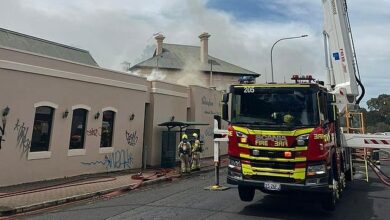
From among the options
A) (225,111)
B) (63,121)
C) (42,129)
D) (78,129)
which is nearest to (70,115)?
(63,121)

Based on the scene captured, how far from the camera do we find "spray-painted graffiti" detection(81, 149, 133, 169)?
16.4m

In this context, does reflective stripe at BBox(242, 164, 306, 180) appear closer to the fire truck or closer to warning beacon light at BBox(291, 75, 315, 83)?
the fire truck

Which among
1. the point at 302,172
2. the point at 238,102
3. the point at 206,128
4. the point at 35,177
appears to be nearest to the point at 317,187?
the point at 302,172

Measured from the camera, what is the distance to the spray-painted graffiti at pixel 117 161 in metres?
16.4

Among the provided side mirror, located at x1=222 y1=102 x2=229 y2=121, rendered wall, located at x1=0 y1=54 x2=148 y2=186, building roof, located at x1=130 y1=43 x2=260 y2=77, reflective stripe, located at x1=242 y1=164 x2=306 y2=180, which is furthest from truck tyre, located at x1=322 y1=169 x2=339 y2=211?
building roof, located at x1=130 y1=43 x2=260 y2=77

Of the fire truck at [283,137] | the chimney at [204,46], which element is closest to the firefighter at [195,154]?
the fire truck at [283,137]

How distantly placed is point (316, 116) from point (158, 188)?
22.8 feet

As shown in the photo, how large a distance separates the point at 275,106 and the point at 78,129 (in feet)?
33.3

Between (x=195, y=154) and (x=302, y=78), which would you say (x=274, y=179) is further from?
(x=195, y=154)

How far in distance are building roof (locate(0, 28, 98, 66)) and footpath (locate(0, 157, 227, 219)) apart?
8802 millimetres

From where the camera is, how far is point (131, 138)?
715 inches

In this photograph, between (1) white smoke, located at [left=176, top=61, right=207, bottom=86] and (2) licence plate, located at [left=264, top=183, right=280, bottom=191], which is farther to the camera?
(1) white smoke, located at [left=176, top=61, right=207, bottom=86]

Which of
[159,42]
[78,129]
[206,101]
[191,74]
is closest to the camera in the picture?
[78,129]

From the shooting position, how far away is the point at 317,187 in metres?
7.44
